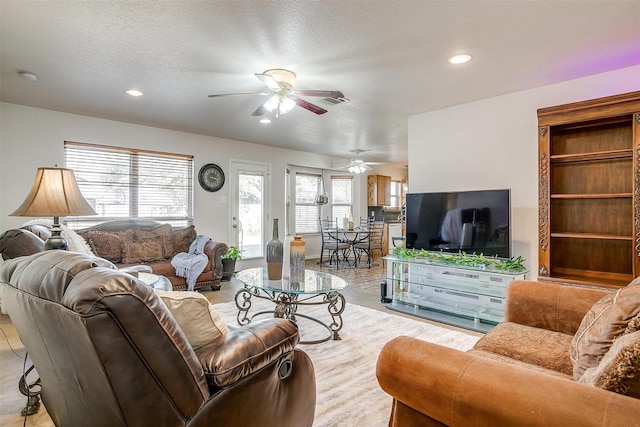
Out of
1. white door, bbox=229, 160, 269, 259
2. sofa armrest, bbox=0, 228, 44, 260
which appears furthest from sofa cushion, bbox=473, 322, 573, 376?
white door, bbox=229, 160, 269, 259

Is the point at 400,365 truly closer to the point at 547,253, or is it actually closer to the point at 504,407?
the point at 504,407

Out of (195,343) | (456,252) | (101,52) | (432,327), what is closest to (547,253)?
(456,252)

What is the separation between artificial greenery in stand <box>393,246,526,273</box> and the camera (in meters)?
3.31

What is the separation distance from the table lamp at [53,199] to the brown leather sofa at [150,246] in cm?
206

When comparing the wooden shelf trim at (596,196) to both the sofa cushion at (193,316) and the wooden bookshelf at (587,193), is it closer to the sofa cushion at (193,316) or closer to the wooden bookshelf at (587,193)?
the wooden bookshelf at (587,193)

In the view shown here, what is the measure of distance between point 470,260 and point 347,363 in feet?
5.70

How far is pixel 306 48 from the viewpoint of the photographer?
2643mm

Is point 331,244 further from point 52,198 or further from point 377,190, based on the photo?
point 52,198

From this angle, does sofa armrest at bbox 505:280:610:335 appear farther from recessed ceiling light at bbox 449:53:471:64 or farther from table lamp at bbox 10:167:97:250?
table lamp at bbox 10:167:97:250

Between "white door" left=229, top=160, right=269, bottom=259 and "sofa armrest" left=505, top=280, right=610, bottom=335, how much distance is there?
16.2 ft

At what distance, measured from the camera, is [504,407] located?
0.95 m

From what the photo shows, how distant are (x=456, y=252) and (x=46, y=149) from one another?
202 inches

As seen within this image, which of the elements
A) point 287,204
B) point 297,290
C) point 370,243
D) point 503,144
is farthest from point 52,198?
point 370,243

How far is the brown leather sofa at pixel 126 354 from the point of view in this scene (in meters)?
0.90
